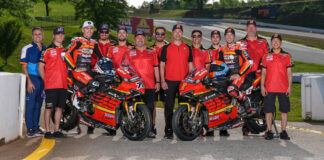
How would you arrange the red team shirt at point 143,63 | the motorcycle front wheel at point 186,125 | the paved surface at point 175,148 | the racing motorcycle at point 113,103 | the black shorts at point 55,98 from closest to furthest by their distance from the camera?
the paved surface at point 175,148, the motorcycle front wheel at point 186,125, the racing motorcycle at point 113,103, the black shorts at point 55,98, the red team shirt at point 143,63

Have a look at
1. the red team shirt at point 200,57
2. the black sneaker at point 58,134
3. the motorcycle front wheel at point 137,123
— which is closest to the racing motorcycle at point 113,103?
the motorcycle front wheel at point 137,123

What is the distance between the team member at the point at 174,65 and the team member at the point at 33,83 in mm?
2344

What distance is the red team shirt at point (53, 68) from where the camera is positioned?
7.61 metres

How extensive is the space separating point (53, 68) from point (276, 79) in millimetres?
4072

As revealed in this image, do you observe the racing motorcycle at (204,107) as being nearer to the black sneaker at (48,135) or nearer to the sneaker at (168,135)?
the sneaker at (168,135)

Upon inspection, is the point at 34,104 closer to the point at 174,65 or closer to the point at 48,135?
the point at 48,135

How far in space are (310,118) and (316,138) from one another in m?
2.57

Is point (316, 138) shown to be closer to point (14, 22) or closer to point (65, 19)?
point (14, 22)

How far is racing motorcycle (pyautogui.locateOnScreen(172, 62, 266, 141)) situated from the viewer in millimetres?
7047

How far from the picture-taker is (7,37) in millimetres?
29578

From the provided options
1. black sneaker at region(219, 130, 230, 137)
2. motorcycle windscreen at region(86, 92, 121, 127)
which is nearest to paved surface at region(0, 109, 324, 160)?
black sneaker at region(219, 130, 230, 137)

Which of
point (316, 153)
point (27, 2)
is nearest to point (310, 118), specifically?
point (316, 153)

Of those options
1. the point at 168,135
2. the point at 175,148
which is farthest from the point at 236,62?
the point at 175,148

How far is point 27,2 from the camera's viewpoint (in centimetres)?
3381
